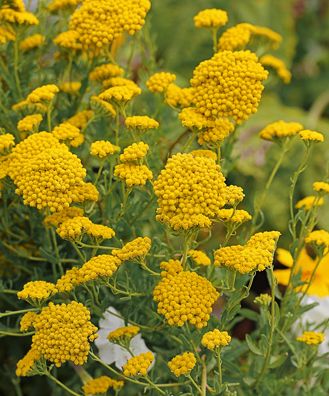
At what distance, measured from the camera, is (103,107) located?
80cm

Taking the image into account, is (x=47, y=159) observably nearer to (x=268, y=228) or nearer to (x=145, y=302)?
(x=145, y=302)

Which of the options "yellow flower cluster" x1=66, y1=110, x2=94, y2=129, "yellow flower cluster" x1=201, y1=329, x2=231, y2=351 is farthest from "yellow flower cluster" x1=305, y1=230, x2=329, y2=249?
"yellow flower cluster" x1=66, y1=110, x2=94, y2=129

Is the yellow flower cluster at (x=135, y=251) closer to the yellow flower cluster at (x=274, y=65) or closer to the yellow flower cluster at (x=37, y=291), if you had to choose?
the yellow flower cluster at (x=37, y=291)

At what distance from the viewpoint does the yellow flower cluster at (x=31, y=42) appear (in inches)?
35.4

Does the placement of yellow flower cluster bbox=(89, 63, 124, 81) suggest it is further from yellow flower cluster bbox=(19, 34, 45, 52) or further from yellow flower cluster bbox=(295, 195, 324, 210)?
yellow flower cluster bbox=(295, 195, 324, 210)

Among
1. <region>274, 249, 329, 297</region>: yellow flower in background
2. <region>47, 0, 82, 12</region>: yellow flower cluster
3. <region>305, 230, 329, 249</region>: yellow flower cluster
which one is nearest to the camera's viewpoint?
<region>305, 230, 329, 249</region>: yellow flower cluster

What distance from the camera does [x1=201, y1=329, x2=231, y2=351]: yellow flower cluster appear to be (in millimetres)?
628

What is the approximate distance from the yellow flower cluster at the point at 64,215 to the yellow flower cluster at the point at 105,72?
170 mm

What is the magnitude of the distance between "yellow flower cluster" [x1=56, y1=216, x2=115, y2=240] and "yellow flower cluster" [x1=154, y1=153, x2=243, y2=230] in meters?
0.06

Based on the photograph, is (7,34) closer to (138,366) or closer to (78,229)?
(78,229)

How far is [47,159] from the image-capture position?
2.19 ft

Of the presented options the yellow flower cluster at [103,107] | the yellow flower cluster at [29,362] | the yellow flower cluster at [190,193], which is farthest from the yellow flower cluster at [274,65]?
the yellow flower cluster at [29,362]

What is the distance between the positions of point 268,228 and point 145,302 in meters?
1.08

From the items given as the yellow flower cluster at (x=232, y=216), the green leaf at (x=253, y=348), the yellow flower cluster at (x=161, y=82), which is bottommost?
the green leaf at (x=253, y=348)
